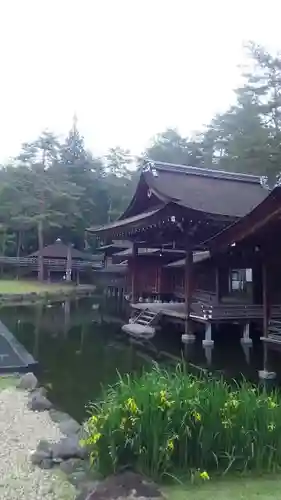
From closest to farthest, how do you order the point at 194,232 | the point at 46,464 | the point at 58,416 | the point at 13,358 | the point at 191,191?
the point at 46,464 < the point at 58,416 < the point at 13,358 < the point at 194,232 < the point at 191,191

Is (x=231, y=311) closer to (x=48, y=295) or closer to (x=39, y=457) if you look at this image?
(x=39, y=457)

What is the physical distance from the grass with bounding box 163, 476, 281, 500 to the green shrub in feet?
0.44

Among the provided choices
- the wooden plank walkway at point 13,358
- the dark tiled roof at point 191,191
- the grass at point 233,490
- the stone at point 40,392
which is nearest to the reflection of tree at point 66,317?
the wooden plank walkway at point 13,358

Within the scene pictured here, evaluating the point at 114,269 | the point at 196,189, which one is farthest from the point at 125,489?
the point at 114,269

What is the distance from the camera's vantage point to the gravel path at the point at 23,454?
3840 millimetres

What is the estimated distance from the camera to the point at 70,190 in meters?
35.0

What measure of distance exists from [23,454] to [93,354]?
7.17 metres

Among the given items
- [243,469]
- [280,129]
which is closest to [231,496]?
[243,469]

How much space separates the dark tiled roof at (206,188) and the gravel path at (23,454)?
10.3m

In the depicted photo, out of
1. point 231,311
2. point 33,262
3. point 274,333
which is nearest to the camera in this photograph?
point 274,333

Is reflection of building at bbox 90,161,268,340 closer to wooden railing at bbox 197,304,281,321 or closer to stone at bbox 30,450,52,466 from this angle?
wooden railing at bbox 197,304,281,321

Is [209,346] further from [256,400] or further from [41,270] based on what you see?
[41,270]

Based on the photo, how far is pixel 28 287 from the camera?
96.8ft

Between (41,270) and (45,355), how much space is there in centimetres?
2226
